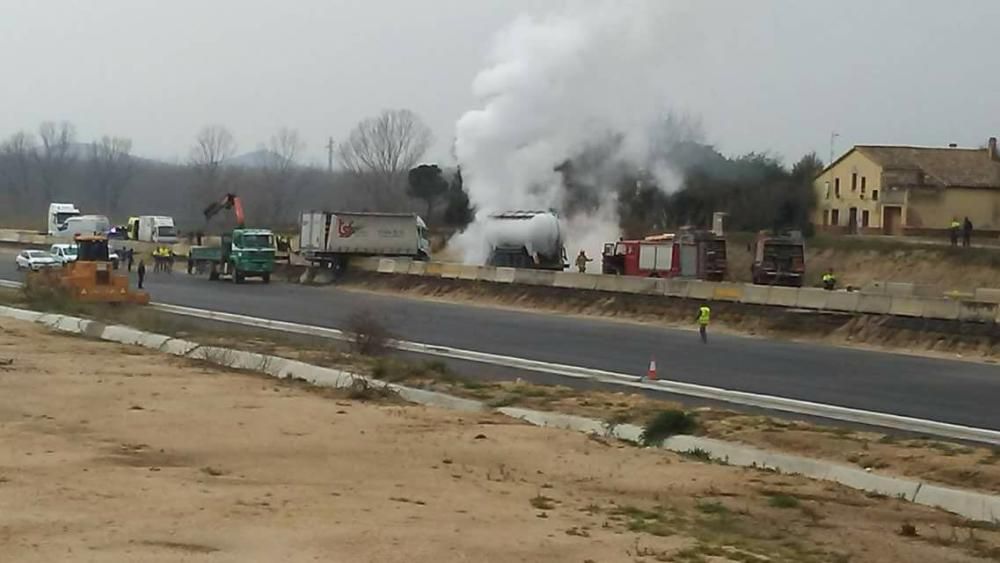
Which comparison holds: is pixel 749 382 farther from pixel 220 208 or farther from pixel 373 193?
pixel 373 193

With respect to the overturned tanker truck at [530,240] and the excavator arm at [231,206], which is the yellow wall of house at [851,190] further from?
the excavator arm at [231,206]

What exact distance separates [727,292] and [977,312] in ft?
29.0

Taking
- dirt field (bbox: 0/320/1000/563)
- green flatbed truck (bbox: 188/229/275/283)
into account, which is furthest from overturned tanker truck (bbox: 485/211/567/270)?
dirt field (bbox: 0/320/1000/563)

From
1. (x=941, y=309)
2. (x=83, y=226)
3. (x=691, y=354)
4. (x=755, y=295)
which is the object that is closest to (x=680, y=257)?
(x=755, y=295)

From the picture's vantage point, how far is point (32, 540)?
386 inches

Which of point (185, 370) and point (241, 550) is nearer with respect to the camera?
point (241, 550)

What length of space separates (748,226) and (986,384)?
43940mm

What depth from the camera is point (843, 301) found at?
125 ft

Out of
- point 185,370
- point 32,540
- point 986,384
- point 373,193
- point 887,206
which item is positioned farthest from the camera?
point 373,193

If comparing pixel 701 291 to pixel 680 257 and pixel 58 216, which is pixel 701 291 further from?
pixel 58 216

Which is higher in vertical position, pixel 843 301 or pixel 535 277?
pixel 535 277

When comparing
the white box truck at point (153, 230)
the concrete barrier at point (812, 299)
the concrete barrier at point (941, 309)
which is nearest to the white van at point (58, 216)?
the white box truck at point (153, 230)

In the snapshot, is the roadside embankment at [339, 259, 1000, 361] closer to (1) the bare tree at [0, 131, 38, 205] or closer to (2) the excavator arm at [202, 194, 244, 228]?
(2) the excavator arm at [202, 194, 244, 228]

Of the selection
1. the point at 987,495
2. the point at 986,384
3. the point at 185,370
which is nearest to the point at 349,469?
the point at 987,495
